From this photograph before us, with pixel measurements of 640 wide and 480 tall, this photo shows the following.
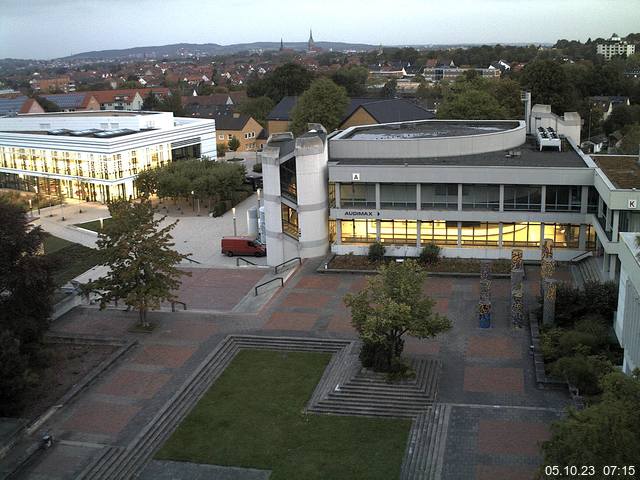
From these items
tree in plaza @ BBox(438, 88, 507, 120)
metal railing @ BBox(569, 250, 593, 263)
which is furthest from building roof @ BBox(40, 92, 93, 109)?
metal railing @ BBox(569, 250, 593, 263)

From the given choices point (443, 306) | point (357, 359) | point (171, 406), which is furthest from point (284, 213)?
point (171, 406)

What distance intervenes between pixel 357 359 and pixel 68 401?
10.4 m

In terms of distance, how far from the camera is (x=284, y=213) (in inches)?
1602

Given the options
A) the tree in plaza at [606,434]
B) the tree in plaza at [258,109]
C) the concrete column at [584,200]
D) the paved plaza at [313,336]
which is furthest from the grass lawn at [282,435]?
the tree in plaza at [258,109]

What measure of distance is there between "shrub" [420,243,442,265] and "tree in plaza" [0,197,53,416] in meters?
19.3

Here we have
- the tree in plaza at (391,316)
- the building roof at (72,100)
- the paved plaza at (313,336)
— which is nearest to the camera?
the paved plaza at (313,336)

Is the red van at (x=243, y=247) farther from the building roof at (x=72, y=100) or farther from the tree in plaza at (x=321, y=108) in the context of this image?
the building roof at (x=72, y=100)

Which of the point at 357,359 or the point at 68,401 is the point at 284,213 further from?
the point at 68,401

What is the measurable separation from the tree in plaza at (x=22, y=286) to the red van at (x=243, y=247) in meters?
16.9

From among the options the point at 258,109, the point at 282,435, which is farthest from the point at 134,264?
the point at 258,109

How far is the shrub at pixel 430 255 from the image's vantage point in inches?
1491

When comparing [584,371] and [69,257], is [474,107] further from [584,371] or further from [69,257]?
[584,371]

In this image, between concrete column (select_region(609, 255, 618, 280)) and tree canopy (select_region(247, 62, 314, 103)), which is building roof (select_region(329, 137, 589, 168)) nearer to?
concrete column (select_region(609, 255, 618, 280))

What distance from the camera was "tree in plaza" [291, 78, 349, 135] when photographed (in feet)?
251
